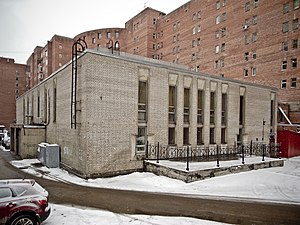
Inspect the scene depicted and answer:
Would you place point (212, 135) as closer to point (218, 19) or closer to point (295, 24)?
point (295, 24)

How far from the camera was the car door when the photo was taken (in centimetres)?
652

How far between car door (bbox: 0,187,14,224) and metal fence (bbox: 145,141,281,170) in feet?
30.6

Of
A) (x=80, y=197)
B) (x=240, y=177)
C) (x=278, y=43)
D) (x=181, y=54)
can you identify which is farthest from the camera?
(x=181, y=54)

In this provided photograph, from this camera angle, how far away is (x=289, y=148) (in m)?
24.4

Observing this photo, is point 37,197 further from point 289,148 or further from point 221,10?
point 221,10

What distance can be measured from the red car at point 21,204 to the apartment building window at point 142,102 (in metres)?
9.88

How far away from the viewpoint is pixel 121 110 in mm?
15328

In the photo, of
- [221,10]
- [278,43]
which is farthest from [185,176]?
[221,10]

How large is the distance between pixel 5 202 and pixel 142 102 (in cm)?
1119

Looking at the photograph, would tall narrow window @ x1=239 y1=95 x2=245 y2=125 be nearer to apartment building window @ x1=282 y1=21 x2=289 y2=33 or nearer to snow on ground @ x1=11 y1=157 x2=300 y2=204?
snow on ground @ x1=11 y1=157 x2=300 y2=204

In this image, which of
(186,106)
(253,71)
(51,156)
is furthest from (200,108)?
(253,71)

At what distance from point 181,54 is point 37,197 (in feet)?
165

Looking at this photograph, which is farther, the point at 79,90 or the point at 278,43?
the point at 278,43

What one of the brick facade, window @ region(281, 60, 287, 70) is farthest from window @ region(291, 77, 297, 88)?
the brick facade
